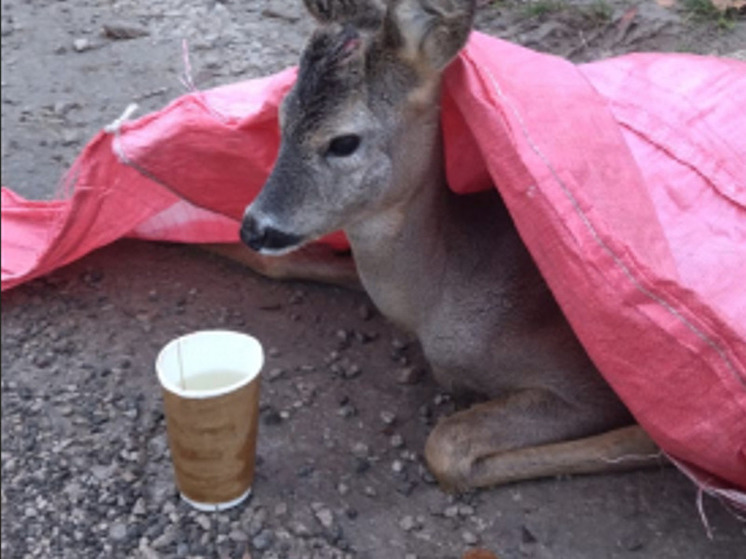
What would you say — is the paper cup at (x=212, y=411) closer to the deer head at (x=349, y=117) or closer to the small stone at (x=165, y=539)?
the small stone at (x=165, y=539)

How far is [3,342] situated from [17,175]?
31.2 inches

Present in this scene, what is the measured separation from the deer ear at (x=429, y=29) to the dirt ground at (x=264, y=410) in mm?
127

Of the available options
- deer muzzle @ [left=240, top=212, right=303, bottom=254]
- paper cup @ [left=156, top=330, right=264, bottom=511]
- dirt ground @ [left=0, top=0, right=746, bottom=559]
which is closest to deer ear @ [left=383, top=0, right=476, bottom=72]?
dirt ground @ [left=0, top=0, right=746, bottom=559]

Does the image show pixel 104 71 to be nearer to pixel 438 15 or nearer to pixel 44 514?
pixel 438 15

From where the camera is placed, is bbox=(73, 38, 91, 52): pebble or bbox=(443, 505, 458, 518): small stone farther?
bbox=(443, 505, 458, 518): small stone

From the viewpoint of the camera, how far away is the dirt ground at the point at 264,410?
207 centimetres

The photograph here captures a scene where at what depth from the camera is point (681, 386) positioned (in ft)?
6.61

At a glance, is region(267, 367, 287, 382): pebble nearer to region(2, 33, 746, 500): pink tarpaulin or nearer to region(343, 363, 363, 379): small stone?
region(343, 363, 363, 379): small stone

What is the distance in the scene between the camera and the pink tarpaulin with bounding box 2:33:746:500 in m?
1.99

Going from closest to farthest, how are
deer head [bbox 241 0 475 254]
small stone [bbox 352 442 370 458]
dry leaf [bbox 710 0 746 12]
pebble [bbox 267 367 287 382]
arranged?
deer head [bbox 241 0 475 254] → dry leaf [bbox 710 0 746 12] → small stone [bbox 352 442 370 458] → pebble [bbox 267 367 287 382]

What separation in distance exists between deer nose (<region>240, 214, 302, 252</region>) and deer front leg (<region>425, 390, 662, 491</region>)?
55 centimetres

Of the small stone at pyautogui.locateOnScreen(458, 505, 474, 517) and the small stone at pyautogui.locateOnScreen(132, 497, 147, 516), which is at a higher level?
the small stone at pyautogui.locateOnScreen(458, 505, 474, 517)

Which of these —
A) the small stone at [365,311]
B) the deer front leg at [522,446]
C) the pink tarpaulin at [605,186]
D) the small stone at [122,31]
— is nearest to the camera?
the small stone at [122,31]

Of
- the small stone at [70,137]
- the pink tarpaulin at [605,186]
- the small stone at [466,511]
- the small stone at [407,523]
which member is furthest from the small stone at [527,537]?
the small stone at [70,137]
